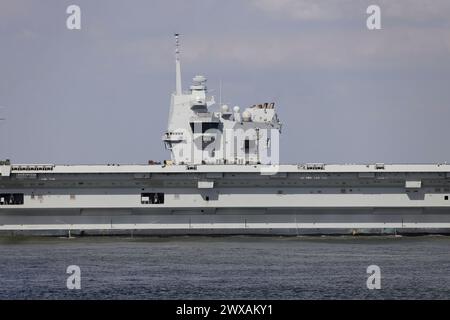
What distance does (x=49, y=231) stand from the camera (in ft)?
147

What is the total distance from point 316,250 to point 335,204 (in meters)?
6.42

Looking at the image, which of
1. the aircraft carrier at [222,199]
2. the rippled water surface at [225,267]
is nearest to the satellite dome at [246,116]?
the aircraft carrier at [222,199]

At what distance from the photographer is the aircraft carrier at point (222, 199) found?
4434 centimetres

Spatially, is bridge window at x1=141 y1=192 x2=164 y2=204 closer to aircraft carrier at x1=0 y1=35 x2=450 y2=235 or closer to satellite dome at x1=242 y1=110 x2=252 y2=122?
aircraft carrier at x1=0 y1=35 x2=450 y2=235

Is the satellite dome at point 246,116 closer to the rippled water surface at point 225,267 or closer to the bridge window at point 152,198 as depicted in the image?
the bridge window at point 152,198

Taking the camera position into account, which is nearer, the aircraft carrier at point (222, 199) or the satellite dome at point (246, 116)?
the aircraft carrier at point (222, 199)

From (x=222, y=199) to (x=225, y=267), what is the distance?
11683 millimetres

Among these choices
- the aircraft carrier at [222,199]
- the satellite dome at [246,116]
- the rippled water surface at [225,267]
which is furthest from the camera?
the satellite dome at [246,116]

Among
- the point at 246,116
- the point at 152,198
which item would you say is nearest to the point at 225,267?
the point at 152,198

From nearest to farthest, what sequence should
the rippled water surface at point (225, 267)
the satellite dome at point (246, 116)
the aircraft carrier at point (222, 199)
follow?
the rippled water surface at point (225, 267)
the aircraft carrier at point (222, 199)
the satellite dome at point (246, 116)

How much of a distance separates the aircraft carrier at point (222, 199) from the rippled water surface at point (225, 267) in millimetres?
1084

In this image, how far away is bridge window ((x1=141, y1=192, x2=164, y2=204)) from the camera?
44.6m

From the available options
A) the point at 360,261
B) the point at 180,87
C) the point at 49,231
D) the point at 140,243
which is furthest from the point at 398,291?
the point at 180,87
